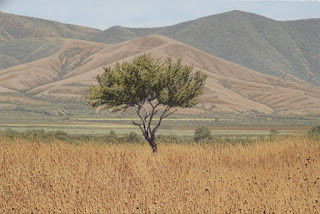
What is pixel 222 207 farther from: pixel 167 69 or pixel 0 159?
pixel 167 69

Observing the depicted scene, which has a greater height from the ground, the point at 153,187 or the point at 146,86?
the point at 146,86

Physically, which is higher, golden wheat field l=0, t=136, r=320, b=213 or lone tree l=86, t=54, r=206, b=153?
lone tree l=86, t=54, r=206, b=153

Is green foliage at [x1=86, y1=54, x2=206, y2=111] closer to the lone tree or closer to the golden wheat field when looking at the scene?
the lone tree

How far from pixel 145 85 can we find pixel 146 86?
4.0 inches

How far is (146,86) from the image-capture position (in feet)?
75.9

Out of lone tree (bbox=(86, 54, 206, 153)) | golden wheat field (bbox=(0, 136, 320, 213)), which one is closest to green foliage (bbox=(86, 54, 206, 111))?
lone tree (bbox=(86, 54, 206, 153))

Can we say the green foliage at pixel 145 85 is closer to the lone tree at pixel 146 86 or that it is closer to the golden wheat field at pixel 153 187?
the lone tree at pixel 146 86

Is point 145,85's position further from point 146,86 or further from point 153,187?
point 153,187

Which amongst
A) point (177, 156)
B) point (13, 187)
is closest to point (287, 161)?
point (177, 156)

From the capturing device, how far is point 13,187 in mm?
9266

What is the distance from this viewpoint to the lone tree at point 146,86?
2288 centimetres

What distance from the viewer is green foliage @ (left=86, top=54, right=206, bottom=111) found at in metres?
22.9

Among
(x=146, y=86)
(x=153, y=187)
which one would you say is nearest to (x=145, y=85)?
(x=146, y=86)

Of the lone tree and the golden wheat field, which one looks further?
the lone tree
